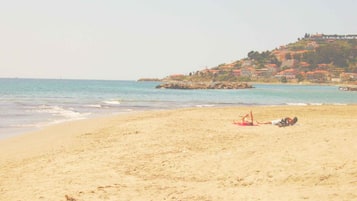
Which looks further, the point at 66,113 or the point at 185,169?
the point at 66,113

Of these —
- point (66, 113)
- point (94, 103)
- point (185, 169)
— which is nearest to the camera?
point (185, 169)

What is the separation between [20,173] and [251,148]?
6095 millimetres

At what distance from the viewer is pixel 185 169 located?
1048 centimetres

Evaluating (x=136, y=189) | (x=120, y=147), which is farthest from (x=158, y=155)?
(x=136, y=189)

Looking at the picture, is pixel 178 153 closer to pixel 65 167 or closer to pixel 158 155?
pixel 158 155

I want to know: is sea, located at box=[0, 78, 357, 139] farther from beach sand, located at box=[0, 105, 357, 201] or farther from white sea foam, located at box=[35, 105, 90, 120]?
beach sand, located at box=[0, 105, 357, 201]

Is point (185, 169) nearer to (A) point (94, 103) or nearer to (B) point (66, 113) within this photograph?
(B) point (66, 113)

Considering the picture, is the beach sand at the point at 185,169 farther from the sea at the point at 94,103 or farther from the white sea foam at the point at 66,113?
the white sea foam at the point at 66,113

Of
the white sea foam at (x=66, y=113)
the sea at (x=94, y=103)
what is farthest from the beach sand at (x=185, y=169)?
the white sea foam at (x=66, y=113)

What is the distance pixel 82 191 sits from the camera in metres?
8.64

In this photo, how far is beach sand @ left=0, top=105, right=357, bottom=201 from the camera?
8289 mm

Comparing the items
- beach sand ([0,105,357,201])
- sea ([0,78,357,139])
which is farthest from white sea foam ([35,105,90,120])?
beach sand ([0,105,357,201])

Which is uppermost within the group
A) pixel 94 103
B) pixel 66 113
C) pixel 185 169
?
pixel 185 169

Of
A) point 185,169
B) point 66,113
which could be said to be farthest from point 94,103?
point 185,169
